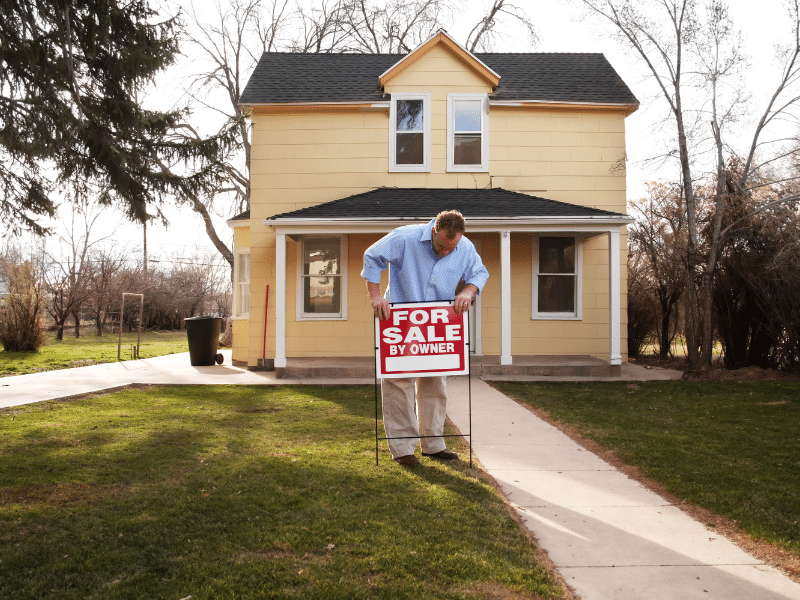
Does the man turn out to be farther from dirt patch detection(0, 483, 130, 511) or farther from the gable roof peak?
the gable roof peak

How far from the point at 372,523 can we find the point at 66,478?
2.44 m

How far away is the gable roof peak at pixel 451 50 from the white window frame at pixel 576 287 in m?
3.39

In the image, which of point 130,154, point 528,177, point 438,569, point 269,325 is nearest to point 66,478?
point 438,569

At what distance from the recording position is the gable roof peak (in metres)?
13.1

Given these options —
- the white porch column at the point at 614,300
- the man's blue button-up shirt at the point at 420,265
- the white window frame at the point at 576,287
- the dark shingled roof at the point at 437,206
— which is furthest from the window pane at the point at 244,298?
the man's blue button-up shirt at the point at 420,265

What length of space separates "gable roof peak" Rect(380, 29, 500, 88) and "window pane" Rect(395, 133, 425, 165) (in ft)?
3.89

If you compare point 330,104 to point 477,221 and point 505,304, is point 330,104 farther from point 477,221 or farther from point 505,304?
point 505,304

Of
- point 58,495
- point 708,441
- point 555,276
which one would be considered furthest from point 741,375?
point 58,495

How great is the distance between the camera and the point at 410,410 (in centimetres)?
513

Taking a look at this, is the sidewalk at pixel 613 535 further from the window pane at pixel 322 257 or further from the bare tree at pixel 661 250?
the bare tree at pixel 661 250

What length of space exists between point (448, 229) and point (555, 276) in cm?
912

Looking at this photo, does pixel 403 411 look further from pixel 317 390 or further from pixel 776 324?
pixel 776 324

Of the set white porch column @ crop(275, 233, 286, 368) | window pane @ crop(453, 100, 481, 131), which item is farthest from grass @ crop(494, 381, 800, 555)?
window pane @ crop(453, 100, 481, 131)

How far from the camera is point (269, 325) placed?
13.3 meters
